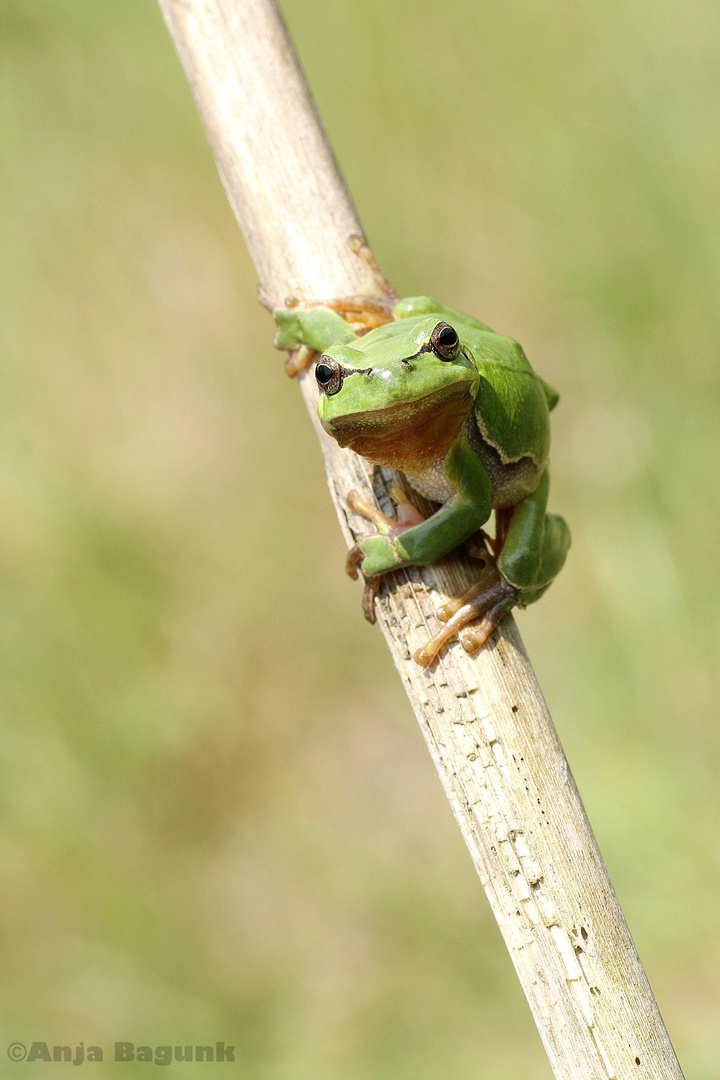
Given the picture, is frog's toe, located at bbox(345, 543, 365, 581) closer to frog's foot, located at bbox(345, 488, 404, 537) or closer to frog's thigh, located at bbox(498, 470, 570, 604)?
frog's foot, located at bbox(345, 488, 404, 537)

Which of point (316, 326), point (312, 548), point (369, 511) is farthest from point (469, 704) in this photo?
point (312, 548)

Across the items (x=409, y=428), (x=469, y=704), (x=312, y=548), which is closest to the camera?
(x=469, y=704)

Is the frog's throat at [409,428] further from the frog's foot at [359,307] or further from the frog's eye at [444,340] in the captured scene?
the frog's foot at [359,307]

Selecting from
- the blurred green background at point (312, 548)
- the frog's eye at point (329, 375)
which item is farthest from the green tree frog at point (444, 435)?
the blurred green background at point (312, 548)

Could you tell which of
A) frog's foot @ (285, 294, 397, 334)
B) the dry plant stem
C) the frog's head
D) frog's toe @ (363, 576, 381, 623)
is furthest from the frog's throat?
frog's foot @ (285, 294, 397, 334)

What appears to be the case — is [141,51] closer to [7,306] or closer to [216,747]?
[7,306]

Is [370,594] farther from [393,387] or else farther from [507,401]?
[507,401]
